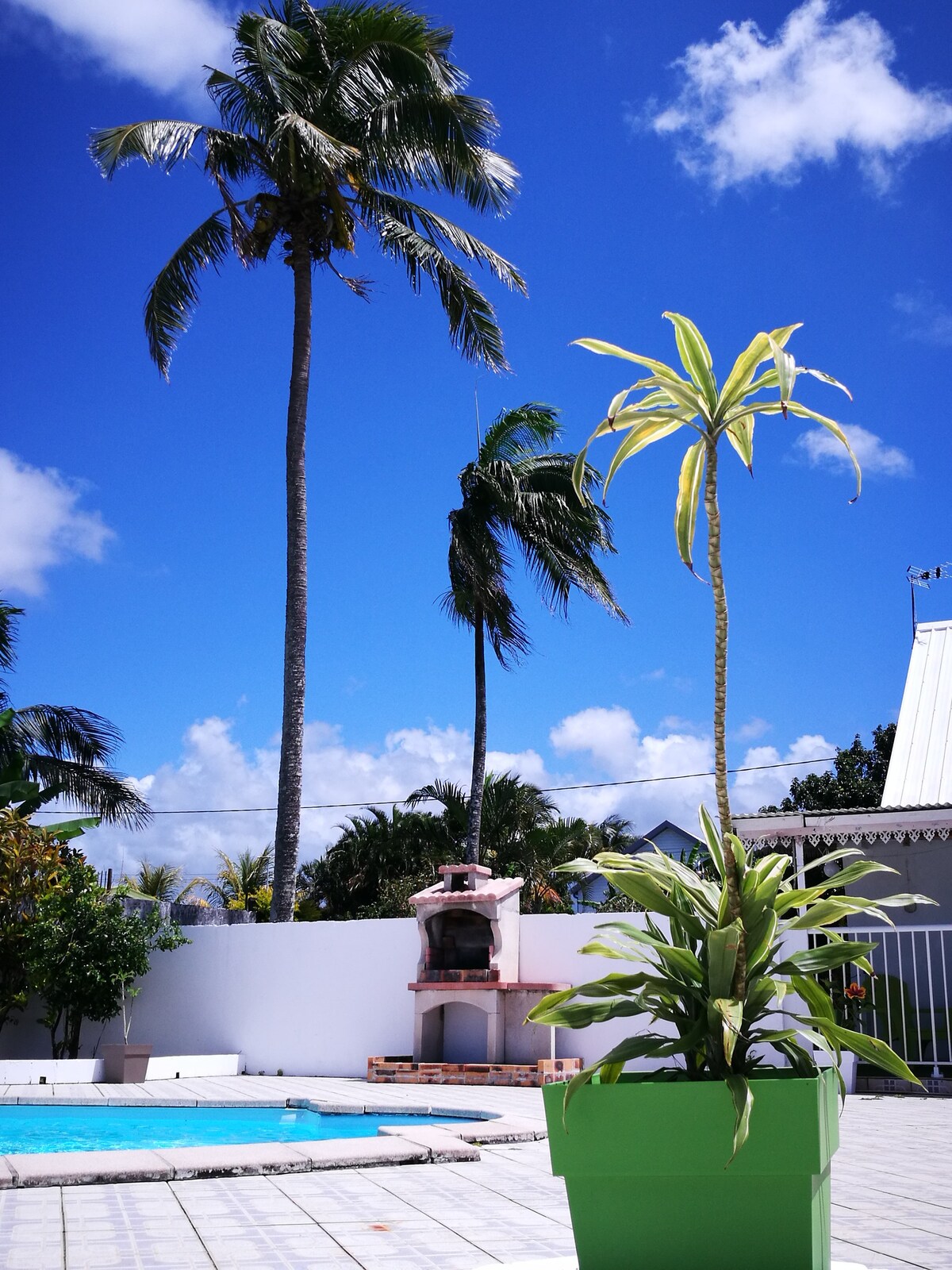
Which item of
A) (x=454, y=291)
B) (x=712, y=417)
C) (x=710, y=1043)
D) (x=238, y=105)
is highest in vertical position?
(x=238, y=105)

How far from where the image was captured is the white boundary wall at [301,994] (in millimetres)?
12109

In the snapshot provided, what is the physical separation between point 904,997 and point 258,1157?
6625mm

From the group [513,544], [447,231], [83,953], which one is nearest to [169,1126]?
[83,953]

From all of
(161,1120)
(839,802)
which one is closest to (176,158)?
(161,1120)

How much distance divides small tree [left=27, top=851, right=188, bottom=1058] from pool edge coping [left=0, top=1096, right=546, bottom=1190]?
6.97 meters

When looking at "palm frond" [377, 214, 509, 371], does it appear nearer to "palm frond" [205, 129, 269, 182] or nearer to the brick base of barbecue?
"palm frond" [205, 129, 269, 182]

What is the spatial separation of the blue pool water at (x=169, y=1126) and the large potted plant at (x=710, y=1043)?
6056 millimetres

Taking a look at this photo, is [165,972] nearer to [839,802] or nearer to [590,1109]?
[590,1109]

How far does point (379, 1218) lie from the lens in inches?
178

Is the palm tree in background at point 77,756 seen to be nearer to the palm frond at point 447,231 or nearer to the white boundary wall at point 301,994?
the white boundary wall at point 301,994

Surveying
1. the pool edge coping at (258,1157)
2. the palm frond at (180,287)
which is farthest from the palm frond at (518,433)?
the pool edge coping at (258,1157)

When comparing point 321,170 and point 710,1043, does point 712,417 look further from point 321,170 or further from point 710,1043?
point 321,170

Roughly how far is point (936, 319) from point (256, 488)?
11.1 metres

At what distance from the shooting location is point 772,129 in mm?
12336
